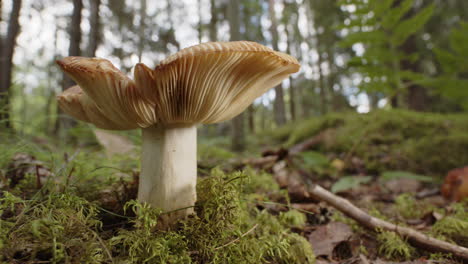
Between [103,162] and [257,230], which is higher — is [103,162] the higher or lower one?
the higher one

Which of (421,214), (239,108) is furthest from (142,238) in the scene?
(421,214)

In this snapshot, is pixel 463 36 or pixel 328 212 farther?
pixel 463 36

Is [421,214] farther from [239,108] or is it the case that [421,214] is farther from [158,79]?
[158,79]

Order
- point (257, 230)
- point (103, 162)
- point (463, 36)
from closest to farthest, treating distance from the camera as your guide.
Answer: point (257, 230) → point (103, 162) → point (463, 36)

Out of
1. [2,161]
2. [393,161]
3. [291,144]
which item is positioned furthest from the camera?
[291,144]

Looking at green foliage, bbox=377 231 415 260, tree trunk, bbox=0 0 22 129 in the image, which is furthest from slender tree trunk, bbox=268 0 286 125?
green foliage, bbox=377 231 415 260

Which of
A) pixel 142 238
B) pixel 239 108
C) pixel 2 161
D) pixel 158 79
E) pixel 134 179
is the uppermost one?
pixel 158 79

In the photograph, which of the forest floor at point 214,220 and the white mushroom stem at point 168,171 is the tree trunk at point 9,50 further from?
the white mushroom stem at point 168,171
